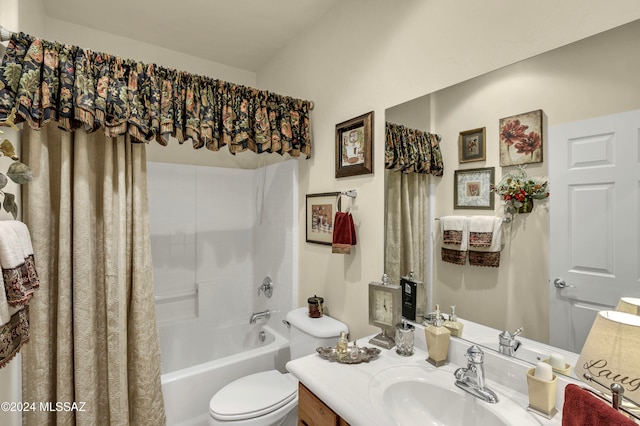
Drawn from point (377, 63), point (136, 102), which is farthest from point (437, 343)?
point (136, 102)

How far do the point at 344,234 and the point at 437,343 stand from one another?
2.32ft

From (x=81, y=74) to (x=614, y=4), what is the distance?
79.3 inches

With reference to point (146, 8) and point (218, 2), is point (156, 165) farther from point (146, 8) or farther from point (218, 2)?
point (218, 2)

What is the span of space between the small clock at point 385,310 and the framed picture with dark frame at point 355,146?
63 cm

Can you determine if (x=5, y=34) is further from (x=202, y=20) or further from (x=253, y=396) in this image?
(x=253, y=396)

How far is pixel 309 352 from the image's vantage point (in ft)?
5.82

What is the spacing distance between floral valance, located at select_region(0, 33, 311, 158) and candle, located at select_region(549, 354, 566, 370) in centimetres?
165

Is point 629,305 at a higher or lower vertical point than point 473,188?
lower

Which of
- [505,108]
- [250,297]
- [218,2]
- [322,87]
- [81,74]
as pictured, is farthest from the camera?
[250,297]

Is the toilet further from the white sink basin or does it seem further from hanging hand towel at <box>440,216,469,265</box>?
hanging hand towel at <box>440,216,469,265</box>

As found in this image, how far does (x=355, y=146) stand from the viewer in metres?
1.74

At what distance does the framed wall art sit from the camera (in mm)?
1014

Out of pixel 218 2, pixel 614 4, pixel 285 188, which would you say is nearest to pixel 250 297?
pixel 285 188

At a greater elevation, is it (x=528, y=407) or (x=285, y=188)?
(x=285, y=188)
